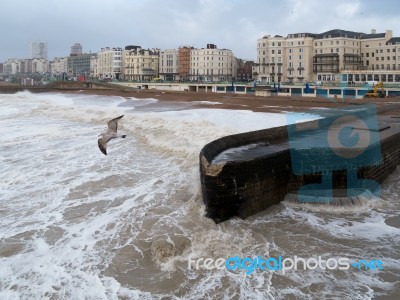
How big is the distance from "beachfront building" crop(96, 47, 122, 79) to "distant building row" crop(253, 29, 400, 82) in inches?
2001

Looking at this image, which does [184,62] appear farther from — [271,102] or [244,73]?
[271,102]

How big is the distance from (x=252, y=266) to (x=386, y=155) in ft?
26.9

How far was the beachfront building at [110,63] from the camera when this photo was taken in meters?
130

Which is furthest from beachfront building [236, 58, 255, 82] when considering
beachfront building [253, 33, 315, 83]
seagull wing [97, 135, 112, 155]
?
seagull wing [97, 135, 112, 155]

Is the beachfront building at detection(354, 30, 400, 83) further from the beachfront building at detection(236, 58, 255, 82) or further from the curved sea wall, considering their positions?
the curved sea wall

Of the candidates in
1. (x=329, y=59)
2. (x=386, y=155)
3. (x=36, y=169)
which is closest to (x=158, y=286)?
(x=36, y=169)

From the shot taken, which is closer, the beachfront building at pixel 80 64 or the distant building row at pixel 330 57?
the distant building row at pixel 330 57

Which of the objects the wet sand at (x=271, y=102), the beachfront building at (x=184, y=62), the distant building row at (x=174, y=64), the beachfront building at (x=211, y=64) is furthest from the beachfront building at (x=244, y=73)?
the wet sand at (x=271, y=102)

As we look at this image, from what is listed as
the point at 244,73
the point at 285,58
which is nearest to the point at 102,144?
the point at 285,58

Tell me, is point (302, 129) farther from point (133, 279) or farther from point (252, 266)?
point (133, 279)

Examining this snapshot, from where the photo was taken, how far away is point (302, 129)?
1689 centimetres

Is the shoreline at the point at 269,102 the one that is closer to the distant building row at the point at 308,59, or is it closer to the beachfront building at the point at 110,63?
the distant building row at the point at 308,59

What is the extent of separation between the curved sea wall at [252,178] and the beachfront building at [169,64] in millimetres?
109374

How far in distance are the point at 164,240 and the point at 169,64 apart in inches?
4628
